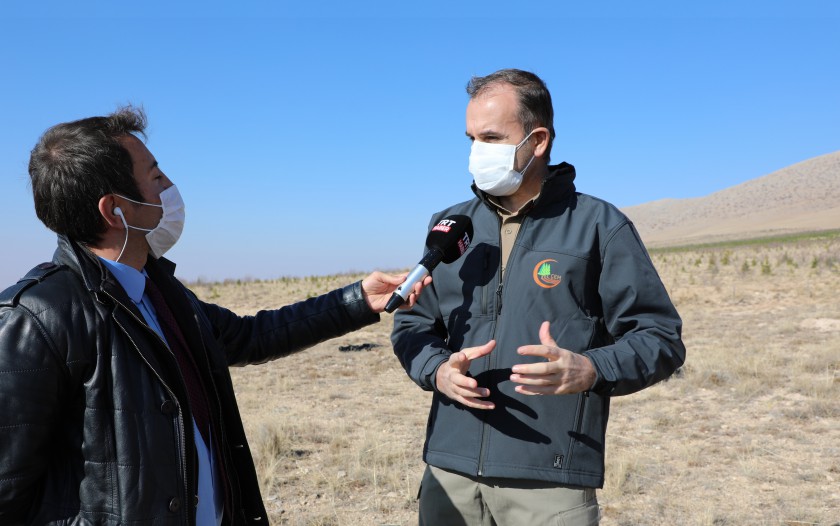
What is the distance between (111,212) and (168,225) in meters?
0.26

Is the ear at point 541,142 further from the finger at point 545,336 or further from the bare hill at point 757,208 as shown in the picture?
the bare hill at point 757,208

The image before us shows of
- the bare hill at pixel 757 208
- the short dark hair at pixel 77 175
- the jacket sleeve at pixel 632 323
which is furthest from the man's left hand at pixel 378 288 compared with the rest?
the bare hill at pixel 757 208

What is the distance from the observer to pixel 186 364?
2340 millimetres

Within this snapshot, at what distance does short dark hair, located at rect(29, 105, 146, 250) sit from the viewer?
82.7 inches

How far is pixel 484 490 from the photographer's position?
2.54 metres

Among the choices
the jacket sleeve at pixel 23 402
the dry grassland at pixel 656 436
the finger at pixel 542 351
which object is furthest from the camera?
the dry grassland at pixel 656 436

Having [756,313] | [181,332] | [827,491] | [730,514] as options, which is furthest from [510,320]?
[756,313]

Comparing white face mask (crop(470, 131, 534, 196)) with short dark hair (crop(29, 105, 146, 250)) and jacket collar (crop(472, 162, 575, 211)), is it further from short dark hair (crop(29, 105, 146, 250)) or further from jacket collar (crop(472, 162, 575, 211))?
short dark hair (crop(29, 105, 146, 250))

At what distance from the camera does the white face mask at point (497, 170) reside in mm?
2732

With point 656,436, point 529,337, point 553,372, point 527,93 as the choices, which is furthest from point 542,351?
point 656,436

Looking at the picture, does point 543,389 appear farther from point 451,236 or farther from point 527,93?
point 527,93

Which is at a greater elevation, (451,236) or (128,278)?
(451,236)

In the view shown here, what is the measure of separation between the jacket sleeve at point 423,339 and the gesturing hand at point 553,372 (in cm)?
42

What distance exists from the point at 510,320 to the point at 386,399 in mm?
6568
